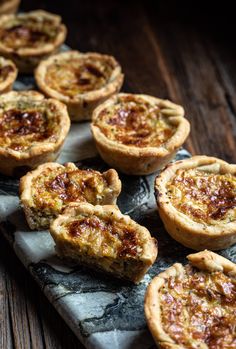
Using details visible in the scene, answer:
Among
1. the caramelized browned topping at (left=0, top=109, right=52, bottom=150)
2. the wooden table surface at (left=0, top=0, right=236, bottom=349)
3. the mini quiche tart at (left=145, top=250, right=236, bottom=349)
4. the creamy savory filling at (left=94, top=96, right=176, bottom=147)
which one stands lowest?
the wooden table surface at (left=0, top=0, right=236, bottom=349)

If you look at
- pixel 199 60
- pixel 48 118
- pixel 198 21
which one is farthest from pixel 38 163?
pixel 198 21

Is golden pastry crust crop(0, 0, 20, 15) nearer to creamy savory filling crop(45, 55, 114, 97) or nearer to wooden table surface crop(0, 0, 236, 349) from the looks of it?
wooden table surface crop(0, 0, 236, 349)

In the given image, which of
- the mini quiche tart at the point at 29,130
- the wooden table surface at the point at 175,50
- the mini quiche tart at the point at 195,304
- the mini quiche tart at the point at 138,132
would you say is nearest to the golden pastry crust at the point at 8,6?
the wooden table surface at the point at 175,50

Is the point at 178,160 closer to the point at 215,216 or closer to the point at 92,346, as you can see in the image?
the point at 215,216

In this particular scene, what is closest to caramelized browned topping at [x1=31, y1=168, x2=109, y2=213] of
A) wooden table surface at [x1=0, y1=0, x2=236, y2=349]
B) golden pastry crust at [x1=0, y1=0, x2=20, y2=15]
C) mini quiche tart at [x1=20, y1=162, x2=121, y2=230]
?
mini quiche tart at [x1=20, y1=162, x2=121, y2=230]

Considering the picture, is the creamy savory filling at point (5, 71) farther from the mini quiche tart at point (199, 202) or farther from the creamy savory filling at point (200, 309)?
the creamy savory filling at point (200, 309)

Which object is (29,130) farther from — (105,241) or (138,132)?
(105,241)
